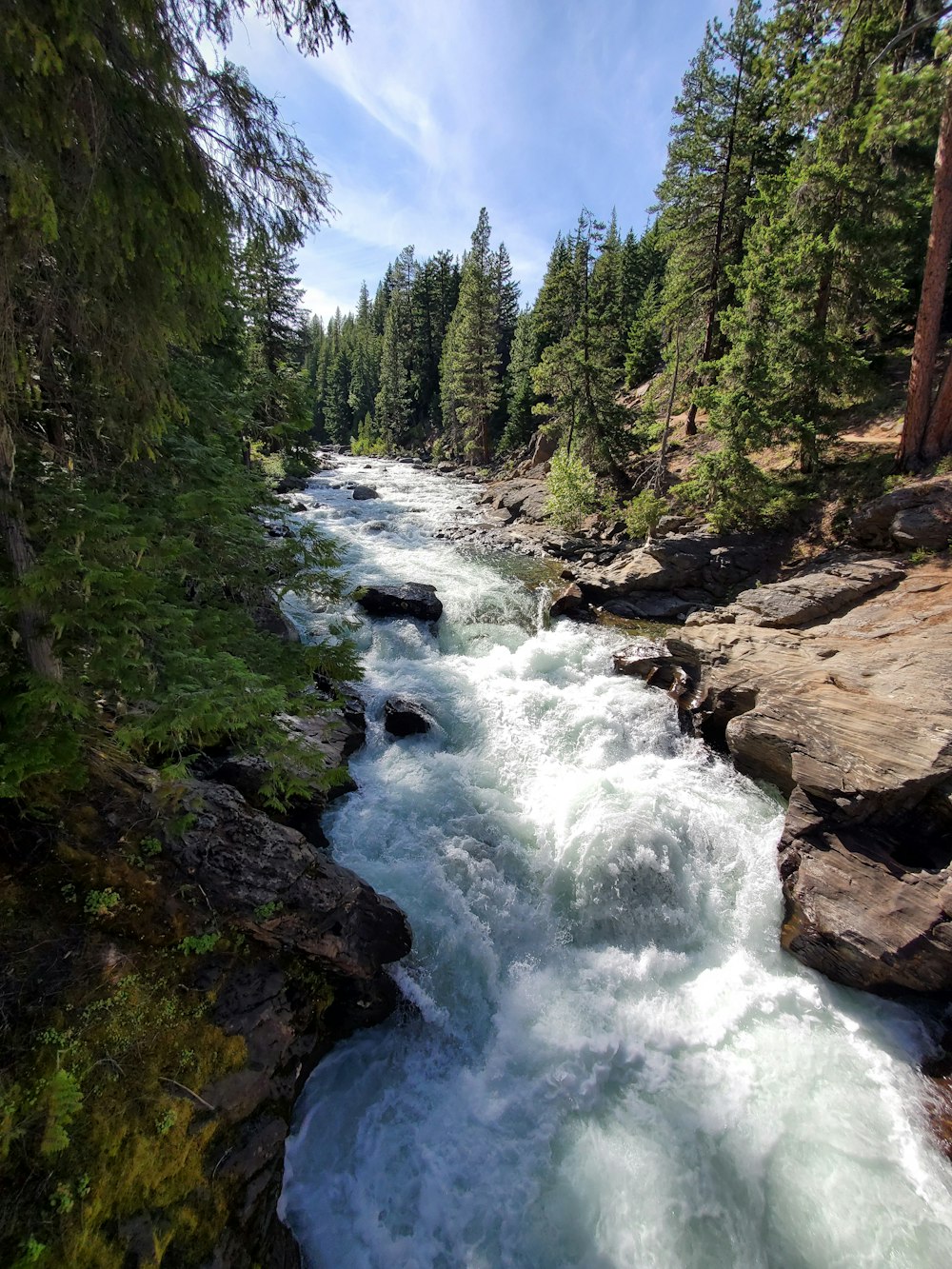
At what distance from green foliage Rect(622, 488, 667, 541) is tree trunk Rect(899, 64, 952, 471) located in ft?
22.5

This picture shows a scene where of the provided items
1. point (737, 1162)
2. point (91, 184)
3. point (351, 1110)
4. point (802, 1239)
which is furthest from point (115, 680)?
point (802, 1239)

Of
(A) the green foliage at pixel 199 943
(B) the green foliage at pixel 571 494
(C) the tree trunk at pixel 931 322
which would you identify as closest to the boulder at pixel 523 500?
(B) the green foliage at pixel 571 494

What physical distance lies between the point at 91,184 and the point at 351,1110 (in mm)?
8521

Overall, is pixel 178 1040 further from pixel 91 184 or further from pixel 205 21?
pixel 205 21

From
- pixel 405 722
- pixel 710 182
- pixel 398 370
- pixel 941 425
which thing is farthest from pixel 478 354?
pixel 405 722

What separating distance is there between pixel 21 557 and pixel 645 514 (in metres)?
18.5

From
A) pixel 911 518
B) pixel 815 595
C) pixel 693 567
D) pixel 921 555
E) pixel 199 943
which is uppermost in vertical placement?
pixel 911 518

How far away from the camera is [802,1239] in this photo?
5.34 m

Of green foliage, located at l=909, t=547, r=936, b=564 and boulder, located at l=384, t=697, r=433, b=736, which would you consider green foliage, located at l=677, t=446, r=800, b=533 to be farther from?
boulder, located at l=384, t=697, r=433, b=736

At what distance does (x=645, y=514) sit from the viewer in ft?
63.8

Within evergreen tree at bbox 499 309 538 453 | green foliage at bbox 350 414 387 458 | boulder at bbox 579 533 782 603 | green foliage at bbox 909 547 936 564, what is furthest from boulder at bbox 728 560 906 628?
green foliage at bbox 350 414 387 458

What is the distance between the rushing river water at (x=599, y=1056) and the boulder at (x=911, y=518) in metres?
7.38

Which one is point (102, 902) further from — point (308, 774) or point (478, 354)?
point (478, 354)

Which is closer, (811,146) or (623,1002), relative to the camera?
(623,1002)
